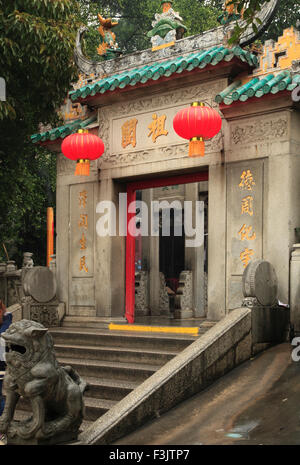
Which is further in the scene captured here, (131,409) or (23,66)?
(23,66)

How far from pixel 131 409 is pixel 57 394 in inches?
34.8

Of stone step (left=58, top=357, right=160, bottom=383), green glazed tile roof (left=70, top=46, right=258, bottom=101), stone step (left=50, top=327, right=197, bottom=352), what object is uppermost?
green glazed tile roof (left=70, top=46, right=258, bottom=101)

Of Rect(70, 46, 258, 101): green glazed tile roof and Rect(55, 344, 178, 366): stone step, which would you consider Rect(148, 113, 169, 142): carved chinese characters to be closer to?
Rect(70, 46, 258, 101): green glazed tile roof

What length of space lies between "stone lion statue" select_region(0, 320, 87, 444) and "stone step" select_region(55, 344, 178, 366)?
2.15 metres

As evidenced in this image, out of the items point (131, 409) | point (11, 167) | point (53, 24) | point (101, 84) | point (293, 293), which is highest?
point (53, 24)

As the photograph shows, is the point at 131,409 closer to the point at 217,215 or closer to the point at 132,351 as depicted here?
the point at 132,351

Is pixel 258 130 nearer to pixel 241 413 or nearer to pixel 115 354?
pixel 115 354

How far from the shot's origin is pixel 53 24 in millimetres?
10531

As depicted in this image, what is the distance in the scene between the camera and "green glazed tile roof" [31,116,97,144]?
9.55 m

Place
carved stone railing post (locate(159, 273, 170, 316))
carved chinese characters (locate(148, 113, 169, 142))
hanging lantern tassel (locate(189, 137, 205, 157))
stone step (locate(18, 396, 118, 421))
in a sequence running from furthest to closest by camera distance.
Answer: carved stone railing post (locate(159, 273, 170, 316)) → carved chinese characters (locate(148, 113, 169, 142)) → hanging lantern tassel (locate(189, 137, 205, 157)) → stone step (locate(18, 396, 118, 421))

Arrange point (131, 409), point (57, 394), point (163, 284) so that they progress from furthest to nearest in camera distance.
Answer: point (163, 284)
point (131, 409)
point (57, 394)

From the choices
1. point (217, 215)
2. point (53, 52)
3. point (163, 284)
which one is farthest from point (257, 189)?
point (163, 284)

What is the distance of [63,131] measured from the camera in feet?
31.3

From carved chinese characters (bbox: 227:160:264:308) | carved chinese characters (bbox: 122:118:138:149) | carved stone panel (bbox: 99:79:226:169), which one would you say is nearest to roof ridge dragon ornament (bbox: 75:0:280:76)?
carved stone panel (bbox: 99:79:226:169)
